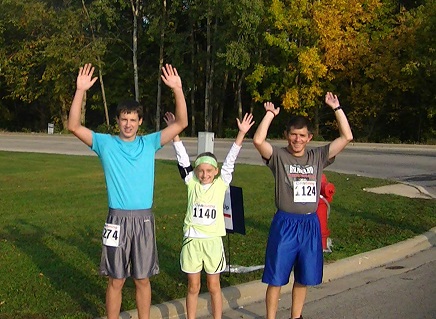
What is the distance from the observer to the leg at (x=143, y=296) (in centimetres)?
→ 516

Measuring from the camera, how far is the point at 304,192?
17.8 feet

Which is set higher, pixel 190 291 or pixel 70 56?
pixel 70 56

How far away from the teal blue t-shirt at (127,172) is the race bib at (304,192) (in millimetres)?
1163

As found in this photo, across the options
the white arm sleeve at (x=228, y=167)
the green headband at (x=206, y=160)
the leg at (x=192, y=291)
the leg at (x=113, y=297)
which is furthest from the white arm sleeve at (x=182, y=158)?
the leg at (x=113, y=297)

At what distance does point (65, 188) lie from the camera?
47.9 ft

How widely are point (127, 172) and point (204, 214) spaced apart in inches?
29.4

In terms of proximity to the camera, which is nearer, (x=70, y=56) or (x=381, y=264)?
(x=381, y=264)

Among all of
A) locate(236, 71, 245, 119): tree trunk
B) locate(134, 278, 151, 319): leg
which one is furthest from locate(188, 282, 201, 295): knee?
locate(236, 71, 245, 119): tree trunk

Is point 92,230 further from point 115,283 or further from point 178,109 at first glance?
point 178,109

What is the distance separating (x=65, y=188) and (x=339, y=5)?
1073 inches

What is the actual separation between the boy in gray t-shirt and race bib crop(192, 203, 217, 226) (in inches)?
20.0

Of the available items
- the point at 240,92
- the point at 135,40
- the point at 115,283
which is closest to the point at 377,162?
the point at 115,283

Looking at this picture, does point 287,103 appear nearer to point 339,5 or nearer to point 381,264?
point 339,5

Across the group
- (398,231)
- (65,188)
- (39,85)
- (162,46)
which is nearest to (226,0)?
(162,46)
